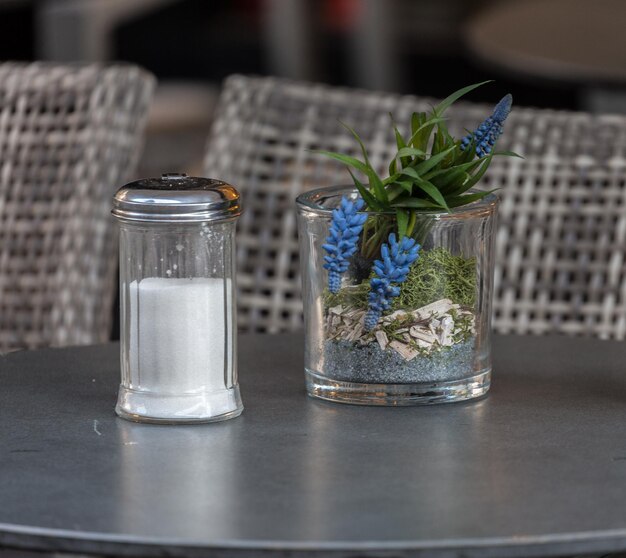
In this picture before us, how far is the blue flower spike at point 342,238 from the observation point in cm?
82

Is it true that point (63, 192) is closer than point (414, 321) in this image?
No

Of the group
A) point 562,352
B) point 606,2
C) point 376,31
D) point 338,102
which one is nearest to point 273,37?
point 376,31

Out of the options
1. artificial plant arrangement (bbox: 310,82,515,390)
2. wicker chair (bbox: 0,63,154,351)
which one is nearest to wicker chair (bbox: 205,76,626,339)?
wicker chair (bbox: 0,63,154,351)

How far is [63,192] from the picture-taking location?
1.47 m

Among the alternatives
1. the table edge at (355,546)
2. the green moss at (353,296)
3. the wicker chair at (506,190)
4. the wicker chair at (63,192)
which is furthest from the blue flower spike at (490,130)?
the wicker chair at (63,192)

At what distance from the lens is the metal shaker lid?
0.82 meters

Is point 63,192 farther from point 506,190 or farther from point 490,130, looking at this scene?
point 490,130

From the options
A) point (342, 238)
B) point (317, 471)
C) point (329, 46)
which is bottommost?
point (317, 471)

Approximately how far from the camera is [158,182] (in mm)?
858

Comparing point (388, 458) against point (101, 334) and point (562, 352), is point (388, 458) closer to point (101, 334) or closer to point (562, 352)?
point (562, 352)

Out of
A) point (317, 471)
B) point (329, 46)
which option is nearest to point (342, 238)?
point (317, 471)

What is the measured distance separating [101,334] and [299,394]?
618mm

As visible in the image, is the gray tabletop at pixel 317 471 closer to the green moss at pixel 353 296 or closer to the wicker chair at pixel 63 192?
the green moss at pixel 353 296

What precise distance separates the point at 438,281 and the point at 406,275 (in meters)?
0.03
